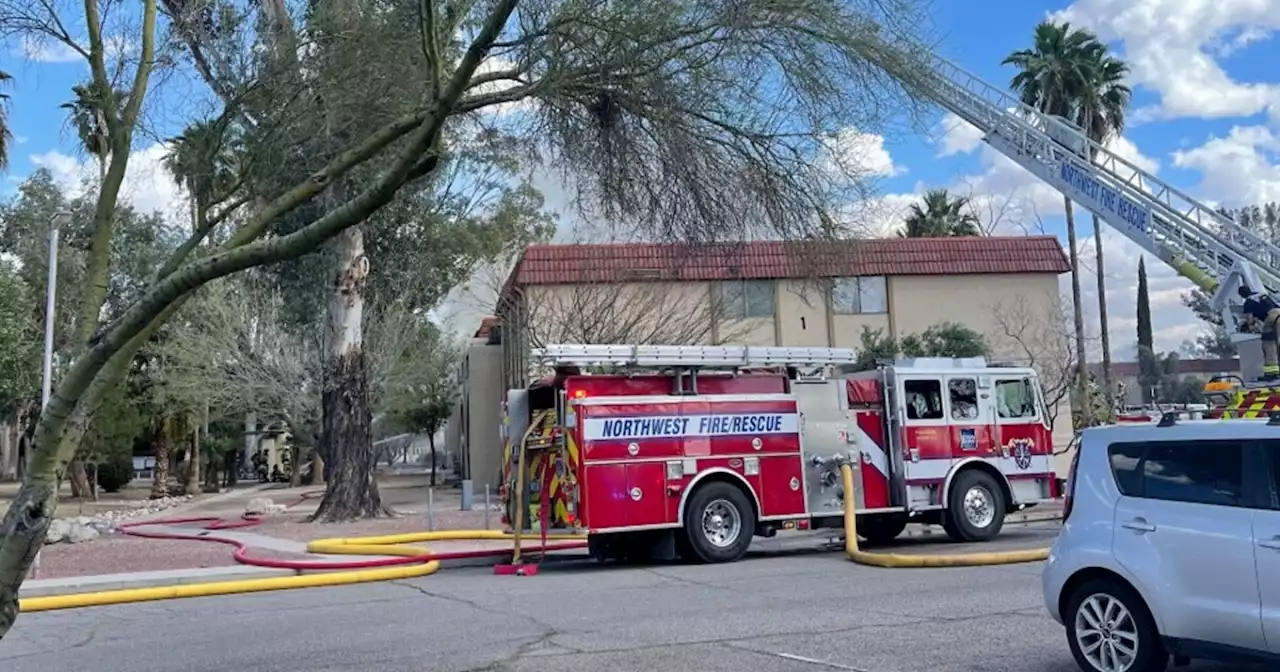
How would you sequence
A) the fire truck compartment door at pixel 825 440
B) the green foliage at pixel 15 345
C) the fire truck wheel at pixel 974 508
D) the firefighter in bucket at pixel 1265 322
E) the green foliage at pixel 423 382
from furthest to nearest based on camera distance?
the green foliage at pixel 423 382 < the green foliage at pixel 15 345 < the fire truck wheel at pixel 974 508 < the fire truck compartment door at pixel 825 440 < the firefighter in bucket at pixel 1265 322

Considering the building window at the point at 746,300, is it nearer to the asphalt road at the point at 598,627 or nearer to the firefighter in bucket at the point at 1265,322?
the firefighter in bucket at the point at 1265,322

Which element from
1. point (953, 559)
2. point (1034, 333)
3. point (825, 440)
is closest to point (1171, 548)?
point (953, 559)

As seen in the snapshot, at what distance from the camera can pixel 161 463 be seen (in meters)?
43.1

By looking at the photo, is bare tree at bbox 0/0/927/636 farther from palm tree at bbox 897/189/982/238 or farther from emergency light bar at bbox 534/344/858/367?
palm tree at bbox 897/189/982/238

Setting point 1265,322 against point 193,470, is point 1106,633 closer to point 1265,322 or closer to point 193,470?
point 1265,322

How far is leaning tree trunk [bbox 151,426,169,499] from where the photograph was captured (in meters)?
42.1

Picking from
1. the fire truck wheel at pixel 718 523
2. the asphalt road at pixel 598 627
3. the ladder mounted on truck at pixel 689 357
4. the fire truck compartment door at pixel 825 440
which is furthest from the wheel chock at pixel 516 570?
the fire truck compartment door at pixel 825 440

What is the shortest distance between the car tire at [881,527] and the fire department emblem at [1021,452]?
193cm

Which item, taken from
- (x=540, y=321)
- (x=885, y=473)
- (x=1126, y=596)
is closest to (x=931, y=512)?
(x=885, y=473)

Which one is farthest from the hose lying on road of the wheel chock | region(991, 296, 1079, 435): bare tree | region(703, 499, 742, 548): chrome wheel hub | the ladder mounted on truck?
region(991, 296, 1079, 435): bare tree

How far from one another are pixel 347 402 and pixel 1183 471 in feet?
63.1

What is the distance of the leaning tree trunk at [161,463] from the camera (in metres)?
42.1

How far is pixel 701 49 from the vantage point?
Answer: 24.7 ft

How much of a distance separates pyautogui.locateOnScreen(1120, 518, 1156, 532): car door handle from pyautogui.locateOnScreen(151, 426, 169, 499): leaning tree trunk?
4006cm
